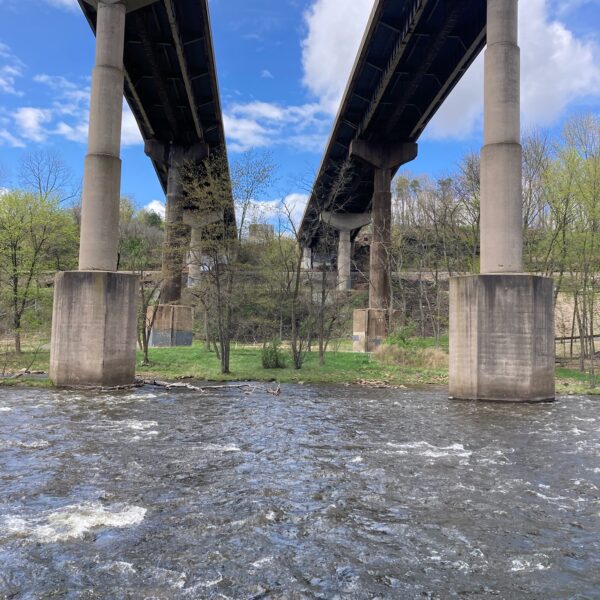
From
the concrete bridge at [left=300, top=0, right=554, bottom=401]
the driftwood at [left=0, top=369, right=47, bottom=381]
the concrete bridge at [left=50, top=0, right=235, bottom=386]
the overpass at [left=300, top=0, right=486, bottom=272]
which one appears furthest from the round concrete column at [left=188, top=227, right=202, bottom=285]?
the driftwood at [left=0, top=369, right=47, bottom=381]

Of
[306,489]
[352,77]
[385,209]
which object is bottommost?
[306,489]

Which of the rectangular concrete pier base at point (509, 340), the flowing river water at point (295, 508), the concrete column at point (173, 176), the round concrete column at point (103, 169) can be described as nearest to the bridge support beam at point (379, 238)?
the concrete column at point (173, 176)

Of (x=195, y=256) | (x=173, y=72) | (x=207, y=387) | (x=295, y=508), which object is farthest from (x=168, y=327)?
(x=295, y=508)

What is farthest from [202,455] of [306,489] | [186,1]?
[186,1]

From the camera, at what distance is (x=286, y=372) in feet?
75.8

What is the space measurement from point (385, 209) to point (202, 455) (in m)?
32.0

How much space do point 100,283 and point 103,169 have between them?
164 inches

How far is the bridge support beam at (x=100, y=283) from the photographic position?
17359 millimetres

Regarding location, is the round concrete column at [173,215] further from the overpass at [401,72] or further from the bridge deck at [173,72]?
the overpass at [401,72]

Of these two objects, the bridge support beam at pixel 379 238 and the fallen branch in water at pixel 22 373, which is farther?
the bridge support beam at pixel 379 238

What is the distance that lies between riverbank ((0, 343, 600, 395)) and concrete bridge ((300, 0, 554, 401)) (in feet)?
15.6

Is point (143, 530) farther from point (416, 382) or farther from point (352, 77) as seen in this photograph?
point (352, 77)

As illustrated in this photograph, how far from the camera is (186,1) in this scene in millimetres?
25594

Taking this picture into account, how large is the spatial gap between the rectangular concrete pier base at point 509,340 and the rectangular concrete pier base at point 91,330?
432 inches
